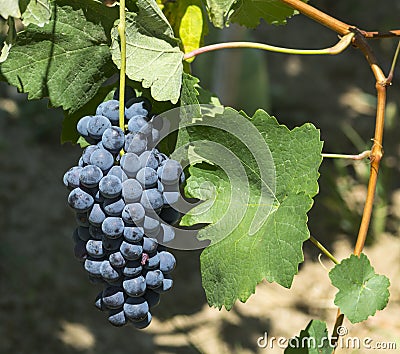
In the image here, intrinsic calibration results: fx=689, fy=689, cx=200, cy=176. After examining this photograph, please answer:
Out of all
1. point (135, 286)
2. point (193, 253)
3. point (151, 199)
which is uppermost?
point (151, 199)

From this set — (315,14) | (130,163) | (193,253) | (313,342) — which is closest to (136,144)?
(130,163)

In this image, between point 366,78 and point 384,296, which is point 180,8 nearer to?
point 384,296

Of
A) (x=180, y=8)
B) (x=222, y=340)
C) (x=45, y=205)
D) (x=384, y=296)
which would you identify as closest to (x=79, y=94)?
(x=180, y=8)

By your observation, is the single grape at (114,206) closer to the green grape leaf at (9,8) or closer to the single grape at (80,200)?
the single grape at (80,200)

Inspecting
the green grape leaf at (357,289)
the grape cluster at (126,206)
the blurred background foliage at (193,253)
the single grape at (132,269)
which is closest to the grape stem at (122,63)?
the grape cluster at (126,206)

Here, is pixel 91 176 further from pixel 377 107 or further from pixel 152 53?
pixel 377 107

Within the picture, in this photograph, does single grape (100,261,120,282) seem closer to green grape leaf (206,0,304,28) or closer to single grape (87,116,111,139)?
single grape (87,116,111,139)
